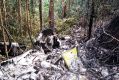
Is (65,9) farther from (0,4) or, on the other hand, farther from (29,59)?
(29,59)

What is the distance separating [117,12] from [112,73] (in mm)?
2723

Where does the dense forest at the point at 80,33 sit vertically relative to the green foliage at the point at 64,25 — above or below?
above

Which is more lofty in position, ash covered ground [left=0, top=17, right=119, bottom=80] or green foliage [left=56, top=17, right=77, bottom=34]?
ash covered ground [left=0, top=17, right=119, bottom=80]

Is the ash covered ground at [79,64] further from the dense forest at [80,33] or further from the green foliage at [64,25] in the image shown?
the green foliage at [64,25]

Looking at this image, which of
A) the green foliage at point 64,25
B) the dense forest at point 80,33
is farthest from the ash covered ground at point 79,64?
the green foliage at point 64,25

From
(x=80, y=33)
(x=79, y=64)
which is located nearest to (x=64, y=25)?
(x=80, y=33)

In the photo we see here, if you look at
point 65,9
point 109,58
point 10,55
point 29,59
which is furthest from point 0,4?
point 65,9

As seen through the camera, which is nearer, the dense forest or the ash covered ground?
the ash covered ground

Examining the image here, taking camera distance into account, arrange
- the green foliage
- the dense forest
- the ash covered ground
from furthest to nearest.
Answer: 1. the green foliage
2. the dense forest
3. the ash covered ground

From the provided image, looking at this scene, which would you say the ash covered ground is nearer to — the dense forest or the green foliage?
the dense forest

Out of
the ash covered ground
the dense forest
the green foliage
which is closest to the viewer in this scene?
the ash covered ground

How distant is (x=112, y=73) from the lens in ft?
19.1

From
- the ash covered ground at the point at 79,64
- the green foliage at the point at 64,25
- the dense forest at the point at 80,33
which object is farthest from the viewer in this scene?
the green foliage at the point at 64,25

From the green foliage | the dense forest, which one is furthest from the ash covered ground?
the green foliage
